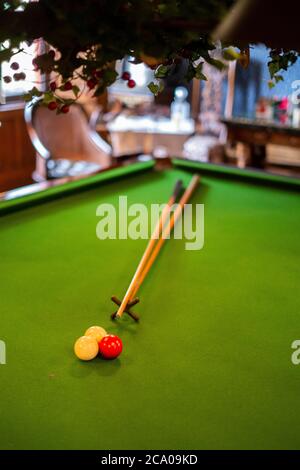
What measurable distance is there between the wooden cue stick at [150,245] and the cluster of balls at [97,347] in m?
0.19

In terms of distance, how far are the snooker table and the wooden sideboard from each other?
7.13 ft

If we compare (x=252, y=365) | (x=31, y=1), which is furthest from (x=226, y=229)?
(x=31, y=1)

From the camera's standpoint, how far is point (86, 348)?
1422 millimetres

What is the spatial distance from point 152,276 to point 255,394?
2.50ft

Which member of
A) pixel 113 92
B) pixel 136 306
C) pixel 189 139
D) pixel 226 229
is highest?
pixel 113 92

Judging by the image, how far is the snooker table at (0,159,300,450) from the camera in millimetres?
1193

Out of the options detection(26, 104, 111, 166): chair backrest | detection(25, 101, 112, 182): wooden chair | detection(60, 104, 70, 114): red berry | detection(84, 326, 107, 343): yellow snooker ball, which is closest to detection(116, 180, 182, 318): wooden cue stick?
detection(84, 326, 107, 343): yellow snooker ball

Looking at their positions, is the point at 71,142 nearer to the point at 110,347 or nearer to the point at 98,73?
the point at 98,73

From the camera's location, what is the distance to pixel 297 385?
136cm

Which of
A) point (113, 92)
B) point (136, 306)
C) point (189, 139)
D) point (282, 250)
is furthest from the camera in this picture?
point (113, 92)

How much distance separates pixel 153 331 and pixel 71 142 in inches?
152

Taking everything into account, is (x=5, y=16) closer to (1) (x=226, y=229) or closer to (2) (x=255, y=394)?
(2) (x=255, y=394)

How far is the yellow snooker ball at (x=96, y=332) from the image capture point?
1.47m

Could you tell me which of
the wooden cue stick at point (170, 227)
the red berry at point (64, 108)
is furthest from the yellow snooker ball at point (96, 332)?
the red berry at point (64, 108)
